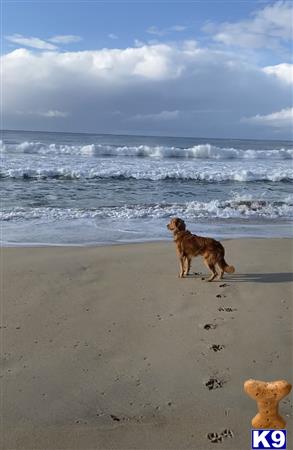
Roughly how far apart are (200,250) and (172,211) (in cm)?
477

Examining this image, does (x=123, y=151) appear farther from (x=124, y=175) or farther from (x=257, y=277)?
(x=257, y=277)

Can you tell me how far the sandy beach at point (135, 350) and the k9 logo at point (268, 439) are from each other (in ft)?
4.86

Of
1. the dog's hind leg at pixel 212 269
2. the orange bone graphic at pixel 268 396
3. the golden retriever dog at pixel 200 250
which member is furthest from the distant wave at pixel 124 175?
the orange bone graphic at pixel 268 396

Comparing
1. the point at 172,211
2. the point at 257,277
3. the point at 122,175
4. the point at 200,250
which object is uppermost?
the point at 122,175

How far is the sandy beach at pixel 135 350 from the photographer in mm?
2834

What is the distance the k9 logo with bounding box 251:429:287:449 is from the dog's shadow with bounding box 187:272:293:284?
13.9 feet

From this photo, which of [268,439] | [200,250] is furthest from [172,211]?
[268,439]

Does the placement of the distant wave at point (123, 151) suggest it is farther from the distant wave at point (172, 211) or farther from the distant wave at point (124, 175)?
the distant wave at point (172, 211)

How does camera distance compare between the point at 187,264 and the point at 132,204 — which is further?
the point at 132,204

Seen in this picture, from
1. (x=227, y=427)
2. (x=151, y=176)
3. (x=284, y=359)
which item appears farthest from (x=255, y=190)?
(x=227, y=427)

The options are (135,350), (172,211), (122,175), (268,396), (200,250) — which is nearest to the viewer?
(268,396)

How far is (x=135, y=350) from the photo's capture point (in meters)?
3.79

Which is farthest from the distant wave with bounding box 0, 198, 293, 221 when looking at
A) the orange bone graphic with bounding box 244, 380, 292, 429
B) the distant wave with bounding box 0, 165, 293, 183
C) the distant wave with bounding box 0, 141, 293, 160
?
the distant wave with bounding box 0, 141, 293, 160

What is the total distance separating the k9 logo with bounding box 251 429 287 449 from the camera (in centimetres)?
132
